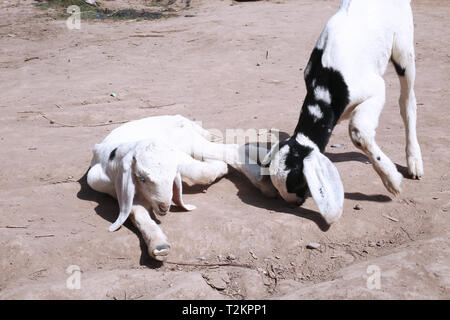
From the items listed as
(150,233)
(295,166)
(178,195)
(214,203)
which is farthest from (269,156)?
(150,233)

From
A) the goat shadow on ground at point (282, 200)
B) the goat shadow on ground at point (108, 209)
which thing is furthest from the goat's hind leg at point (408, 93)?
the goat shadow on ground at point (108, 209)

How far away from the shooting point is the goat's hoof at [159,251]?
10.1ft

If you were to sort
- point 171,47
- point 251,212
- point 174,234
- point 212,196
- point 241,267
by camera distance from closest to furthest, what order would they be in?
point 241,267
point 174,234
point 251,212
point 212,196
point 171,47

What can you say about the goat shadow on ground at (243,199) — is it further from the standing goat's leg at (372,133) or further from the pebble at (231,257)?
the pebble at (231,257)

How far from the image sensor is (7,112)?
244 inches

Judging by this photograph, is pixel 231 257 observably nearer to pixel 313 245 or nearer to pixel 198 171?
pixel 313 245

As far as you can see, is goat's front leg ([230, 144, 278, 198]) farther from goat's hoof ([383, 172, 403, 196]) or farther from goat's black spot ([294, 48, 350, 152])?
goat's hoof ([383, 172, 403, 196])

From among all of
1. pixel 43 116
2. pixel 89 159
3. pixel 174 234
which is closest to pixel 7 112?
pixel 43 116

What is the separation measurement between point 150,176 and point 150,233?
1.28 feet

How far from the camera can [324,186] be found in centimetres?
326

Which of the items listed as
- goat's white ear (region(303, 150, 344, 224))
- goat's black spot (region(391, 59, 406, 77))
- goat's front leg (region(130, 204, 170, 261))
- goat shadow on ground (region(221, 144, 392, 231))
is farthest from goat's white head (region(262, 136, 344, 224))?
goat's black spot (region(391, 59, 406, 77))

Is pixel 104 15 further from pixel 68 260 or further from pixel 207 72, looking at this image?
pixel 68 260

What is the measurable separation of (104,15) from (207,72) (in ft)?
20.6

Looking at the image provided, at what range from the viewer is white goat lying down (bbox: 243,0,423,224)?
3.28 m
